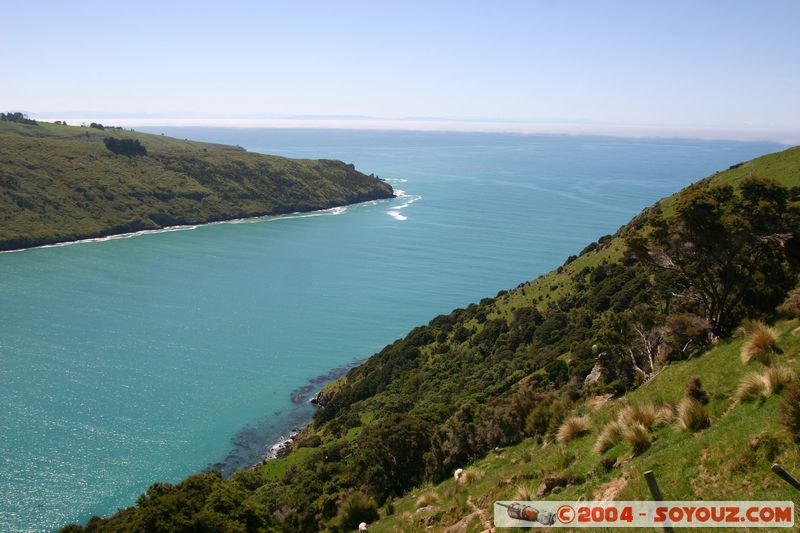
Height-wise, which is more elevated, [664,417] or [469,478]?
[664,417]

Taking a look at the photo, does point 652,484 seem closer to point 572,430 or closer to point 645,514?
point 645,514

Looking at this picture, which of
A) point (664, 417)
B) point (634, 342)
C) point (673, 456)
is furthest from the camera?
point (634, 342)

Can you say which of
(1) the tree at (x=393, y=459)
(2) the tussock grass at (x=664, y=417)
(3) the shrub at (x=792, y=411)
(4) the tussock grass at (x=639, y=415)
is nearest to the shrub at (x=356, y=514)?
(1) the tree at (x=393, y=459)

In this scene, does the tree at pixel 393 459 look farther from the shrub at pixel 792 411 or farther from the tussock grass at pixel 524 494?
the shrub at pixel 792 411

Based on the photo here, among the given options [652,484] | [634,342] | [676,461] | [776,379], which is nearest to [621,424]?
[676,461]

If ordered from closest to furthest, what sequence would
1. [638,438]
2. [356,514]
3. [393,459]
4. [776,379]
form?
[776,379] < [638,438] < [356,514] < [393,459]

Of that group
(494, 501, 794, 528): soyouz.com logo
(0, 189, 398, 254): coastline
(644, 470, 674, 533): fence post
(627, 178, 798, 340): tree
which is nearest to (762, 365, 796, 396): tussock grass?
(494, 501, 794, 528): soyouz.com logo

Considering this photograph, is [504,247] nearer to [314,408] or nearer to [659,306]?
[314,408]
